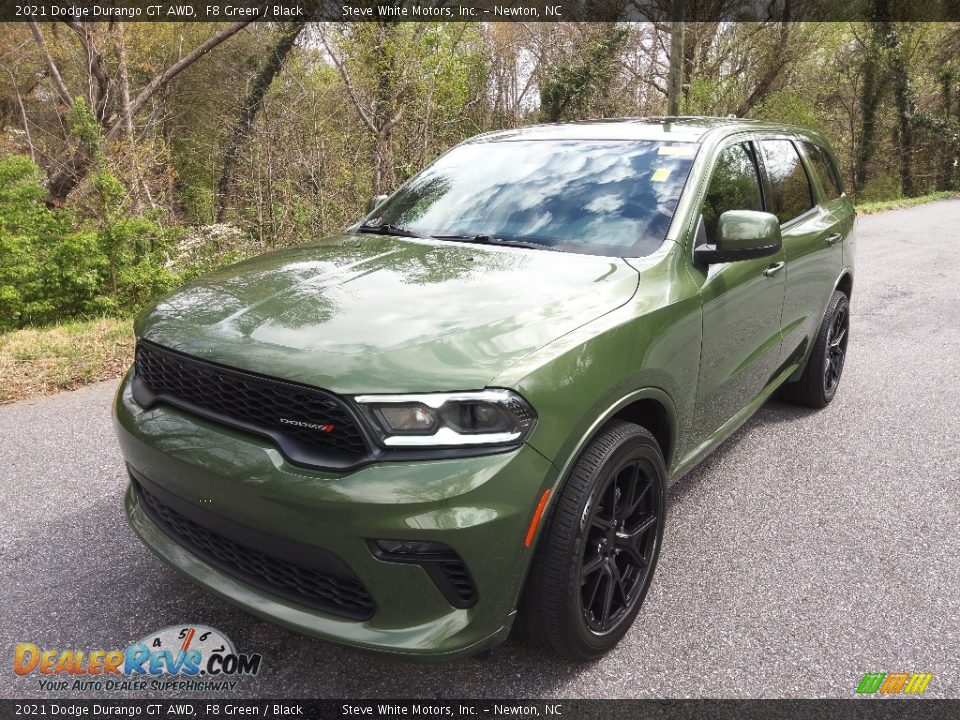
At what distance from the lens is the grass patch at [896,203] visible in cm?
1770

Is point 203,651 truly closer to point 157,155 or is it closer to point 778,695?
point 778,695

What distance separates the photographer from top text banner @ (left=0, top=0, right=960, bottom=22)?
14.1 m

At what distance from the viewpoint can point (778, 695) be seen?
7.14 feet

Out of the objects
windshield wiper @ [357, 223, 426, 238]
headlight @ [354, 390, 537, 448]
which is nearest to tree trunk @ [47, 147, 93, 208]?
windshield wiper @ [357, 223, 426, 238]

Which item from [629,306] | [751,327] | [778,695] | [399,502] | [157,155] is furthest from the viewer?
[157,155]

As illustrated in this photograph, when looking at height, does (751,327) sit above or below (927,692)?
above

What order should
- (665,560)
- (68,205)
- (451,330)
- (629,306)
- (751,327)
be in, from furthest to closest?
(68,205) < (751,327) < (665,560) < (629,306) < (451,330)

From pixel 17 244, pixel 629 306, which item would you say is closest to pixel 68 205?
pixel 17 244

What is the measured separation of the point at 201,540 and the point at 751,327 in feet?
8.11

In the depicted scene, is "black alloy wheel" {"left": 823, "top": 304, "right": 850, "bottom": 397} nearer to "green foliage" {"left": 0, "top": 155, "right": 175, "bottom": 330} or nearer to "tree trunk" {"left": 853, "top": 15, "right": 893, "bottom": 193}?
"green foliage" {"left": 0, "top": 155, "right": 175, "bottom": 330}

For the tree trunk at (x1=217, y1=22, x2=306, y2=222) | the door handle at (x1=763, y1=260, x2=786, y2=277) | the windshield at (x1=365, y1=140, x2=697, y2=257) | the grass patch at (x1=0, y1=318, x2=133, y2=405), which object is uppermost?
the tree trunk at (x1=217, y1=22, x2=306, y2=222)

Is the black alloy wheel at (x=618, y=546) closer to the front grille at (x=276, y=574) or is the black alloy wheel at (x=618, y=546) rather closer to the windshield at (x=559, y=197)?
the front grille at (x=276, y=574)

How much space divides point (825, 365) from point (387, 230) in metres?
2.95

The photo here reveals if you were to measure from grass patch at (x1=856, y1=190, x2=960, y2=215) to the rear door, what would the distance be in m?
14.8
